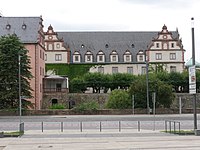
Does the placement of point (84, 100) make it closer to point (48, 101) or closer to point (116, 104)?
point (48, 101)

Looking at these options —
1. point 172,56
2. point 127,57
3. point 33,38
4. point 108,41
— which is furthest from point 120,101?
point 108,41

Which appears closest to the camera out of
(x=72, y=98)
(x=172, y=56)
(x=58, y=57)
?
(x=72, y=98)

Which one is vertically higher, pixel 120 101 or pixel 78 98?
pixel 78 98

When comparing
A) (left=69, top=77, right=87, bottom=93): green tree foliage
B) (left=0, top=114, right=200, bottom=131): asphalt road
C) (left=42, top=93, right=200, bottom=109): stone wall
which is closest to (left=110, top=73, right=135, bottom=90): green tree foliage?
(left=69, top=77, right=87, bottom=93): green tree foliage

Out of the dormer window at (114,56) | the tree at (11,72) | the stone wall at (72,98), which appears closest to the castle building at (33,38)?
the stone wall at (72,98)

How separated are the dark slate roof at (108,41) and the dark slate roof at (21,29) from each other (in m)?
27.9

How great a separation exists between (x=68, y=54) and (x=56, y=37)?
15.6ft

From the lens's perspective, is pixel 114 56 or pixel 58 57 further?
pixel 114 56

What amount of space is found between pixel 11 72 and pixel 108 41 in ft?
158

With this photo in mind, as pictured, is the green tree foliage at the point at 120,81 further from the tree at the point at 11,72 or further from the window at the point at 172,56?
the tree at the point at 11,72

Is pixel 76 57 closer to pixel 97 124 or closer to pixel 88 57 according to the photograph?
pixel 88 57

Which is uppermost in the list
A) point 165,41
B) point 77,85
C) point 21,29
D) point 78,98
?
point 165,41

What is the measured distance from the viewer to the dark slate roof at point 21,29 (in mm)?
79562

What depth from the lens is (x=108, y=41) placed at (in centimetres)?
11219
